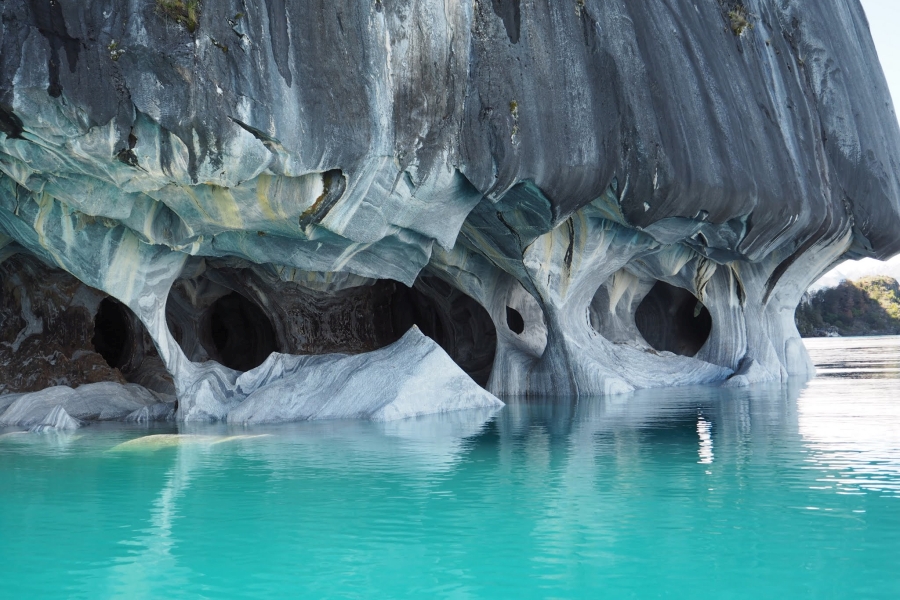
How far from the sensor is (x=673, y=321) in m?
22.7

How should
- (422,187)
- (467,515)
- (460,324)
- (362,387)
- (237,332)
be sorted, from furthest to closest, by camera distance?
(237,332) < (460,324) < (362,387) < (422,187) < (467,515)

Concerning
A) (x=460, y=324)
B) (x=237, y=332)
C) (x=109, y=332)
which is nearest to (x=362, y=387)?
(x=460, y=324)

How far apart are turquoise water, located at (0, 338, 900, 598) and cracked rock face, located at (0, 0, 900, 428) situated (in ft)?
9.98

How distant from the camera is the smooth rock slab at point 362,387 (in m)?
12.3

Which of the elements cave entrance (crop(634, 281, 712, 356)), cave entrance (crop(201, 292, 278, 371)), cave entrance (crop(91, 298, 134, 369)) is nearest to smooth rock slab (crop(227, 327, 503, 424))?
cave entrance (crop(91, 298, 134, 369))

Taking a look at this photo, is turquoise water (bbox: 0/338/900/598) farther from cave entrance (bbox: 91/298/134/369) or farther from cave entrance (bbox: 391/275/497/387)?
cave entrance (bbox: 91/298/134/369)

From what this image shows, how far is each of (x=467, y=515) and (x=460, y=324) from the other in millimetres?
15940

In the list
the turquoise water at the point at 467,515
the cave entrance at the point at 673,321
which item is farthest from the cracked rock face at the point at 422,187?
the turquoise water at the point at 467,515

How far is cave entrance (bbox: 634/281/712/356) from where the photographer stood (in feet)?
73.9

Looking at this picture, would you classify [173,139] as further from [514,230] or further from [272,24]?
[514,230]

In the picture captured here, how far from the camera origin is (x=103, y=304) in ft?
69.1

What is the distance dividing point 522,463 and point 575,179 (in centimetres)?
620

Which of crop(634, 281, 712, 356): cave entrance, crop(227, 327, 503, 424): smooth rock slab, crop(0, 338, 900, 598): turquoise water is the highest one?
crop(634, 281, 712, 356): cave entrance

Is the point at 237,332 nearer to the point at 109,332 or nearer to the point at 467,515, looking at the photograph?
the point at 109,332
